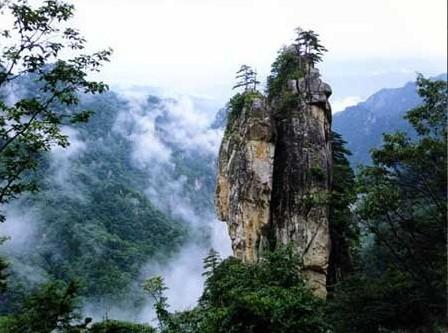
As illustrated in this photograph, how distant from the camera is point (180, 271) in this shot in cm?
12462

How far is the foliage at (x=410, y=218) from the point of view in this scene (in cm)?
1348

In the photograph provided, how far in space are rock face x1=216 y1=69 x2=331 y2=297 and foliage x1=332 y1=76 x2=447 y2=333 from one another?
895cm

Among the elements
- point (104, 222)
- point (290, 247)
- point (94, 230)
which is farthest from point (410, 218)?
point (104, 222)

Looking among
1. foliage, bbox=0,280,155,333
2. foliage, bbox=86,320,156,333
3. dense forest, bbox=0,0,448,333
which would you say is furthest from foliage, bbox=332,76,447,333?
foliage, bbox=0,280,155,333

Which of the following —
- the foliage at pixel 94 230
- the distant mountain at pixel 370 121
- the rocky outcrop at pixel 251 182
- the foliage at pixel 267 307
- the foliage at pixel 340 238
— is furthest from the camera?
the distant mountain at pixel 370 121

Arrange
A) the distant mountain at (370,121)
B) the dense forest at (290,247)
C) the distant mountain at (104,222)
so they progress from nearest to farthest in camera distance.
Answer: the dense forest at (290,247), the distant mountain at (104,222), the distant mountain at (370,121)

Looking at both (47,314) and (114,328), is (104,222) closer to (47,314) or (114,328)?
(114,328)

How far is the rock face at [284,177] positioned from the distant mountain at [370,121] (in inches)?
4929

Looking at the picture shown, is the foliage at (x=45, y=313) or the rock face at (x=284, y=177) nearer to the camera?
the foliage at (x=45, y=313)

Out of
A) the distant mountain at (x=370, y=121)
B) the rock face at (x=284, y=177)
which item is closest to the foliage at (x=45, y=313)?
the rock face at (x=284, y=177)

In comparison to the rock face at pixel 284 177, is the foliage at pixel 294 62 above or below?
above

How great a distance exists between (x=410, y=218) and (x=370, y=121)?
16679 cm

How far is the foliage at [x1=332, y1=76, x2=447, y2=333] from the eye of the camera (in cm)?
1348

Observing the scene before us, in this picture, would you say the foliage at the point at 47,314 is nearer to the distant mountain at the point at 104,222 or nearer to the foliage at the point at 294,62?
the foliage at the point at 294,62
